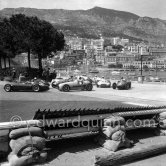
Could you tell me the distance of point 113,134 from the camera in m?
7.50

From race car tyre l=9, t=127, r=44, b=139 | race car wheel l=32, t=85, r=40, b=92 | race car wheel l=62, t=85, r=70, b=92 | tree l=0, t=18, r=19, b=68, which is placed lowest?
race car wheel l=62, t=85, r=70, b=92

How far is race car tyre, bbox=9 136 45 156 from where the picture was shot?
6.32 m

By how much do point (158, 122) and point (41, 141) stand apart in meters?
4.38

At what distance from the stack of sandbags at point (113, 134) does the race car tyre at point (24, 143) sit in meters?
1.87

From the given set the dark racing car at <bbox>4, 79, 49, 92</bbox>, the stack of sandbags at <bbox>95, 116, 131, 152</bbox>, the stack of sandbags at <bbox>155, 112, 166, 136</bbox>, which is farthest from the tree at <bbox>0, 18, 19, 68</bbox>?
the stack of sandbags at <bbox>95, 116, 131, 152</bbox>

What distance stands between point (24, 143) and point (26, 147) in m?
0.11

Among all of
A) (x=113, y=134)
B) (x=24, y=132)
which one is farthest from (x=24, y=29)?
(x=24, y=132)

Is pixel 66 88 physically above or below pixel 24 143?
below

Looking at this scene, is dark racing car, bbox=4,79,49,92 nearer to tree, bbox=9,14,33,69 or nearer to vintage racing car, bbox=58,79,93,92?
vintage racing car, bbox=58,79,93,92

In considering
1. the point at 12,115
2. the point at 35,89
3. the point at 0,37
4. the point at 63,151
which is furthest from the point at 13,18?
the point at 63,151

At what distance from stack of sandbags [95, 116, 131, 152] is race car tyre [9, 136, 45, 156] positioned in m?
1.87

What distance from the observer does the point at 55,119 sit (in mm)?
7211

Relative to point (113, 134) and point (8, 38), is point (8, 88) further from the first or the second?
point (8, 38)

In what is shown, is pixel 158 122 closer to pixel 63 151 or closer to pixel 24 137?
pixel 63 151
